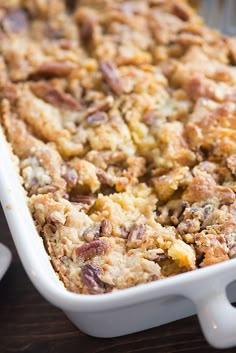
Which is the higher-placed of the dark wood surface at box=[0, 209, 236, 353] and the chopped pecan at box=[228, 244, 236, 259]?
the chopped pecan at box=[228, 244, 236, 259]

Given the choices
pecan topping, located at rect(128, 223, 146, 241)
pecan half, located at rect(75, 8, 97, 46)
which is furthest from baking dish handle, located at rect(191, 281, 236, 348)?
pecan half, located at rect(75, 8, 97, 46)

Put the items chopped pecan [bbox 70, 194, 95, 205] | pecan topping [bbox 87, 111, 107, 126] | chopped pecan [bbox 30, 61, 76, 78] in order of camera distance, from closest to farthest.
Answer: chopped pecan [bbox 70, 194, 95, 205]
pecan topping [bbox 87, 111, 107, 126]
chopped pecan [bbox 30, 61, 76, 78]

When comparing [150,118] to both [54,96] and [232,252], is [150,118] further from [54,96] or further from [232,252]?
[232,252]

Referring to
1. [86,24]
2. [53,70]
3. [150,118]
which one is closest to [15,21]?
[86,24]

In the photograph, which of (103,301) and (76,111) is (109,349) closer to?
(103,301)

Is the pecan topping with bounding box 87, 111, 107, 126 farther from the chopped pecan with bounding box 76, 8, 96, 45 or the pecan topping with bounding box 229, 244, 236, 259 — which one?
the pecan topping with bounding box 229, 244, 236, 259

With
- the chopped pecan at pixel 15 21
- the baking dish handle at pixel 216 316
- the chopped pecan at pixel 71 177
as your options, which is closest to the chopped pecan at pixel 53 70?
the chopped pecan at pixel 15 21

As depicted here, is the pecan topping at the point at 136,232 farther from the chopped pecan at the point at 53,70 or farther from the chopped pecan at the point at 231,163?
the chopped pecan at the point at 53,70
